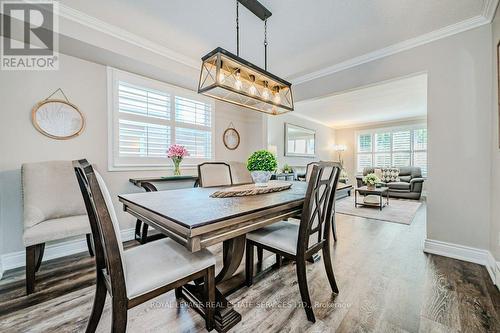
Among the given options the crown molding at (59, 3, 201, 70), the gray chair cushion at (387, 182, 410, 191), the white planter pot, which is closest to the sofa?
the gray chair cushion at (387, 182, 410, 191)

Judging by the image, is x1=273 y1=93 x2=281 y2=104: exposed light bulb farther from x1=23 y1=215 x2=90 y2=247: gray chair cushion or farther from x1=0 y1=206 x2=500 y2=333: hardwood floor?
x1=23 y1=215 x2=90 y2=247: gray chair cushion

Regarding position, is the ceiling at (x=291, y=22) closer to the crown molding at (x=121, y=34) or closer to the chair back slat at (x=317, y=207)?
the crown molding at (x=121, y=34)

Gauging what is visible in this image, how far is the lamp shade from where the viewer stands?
5.57 feet

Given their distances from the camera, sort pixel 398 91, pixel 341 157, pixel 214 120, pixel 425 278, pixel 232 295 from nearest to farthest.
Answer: pixel 232 295, pixel 425 278, pixel 214 120, pixel 398 91, pixel 341 157

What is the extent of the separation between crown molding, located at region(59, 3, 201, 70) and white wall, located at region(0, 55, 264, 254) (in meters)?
0.52

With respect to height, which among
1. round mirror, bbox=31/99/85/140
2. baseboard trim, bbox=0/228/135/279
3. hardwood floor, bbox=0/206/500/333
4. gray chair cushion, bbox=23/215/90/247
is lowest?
hardwood floor, bbox=0/206/500/333

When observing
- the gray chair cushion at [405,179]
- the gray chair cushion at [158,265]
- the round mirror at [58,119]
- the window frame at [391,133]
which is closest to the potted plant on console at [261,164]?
the gray chair cushion at [158,265]

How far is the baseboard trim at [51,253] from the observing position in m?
1.98

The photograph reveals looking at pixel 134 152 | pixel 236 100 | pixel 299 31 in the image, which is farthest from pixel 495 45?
pixel 134 152

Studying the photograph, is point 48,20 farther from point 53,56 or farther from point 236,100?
point 236,100

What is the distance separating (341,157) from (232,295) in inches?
309

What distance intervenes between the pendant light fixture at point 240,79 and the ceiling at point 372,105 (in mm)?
1691

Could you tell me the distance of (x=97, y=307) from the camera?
1.12m

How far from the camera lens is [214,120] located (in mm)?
3754
